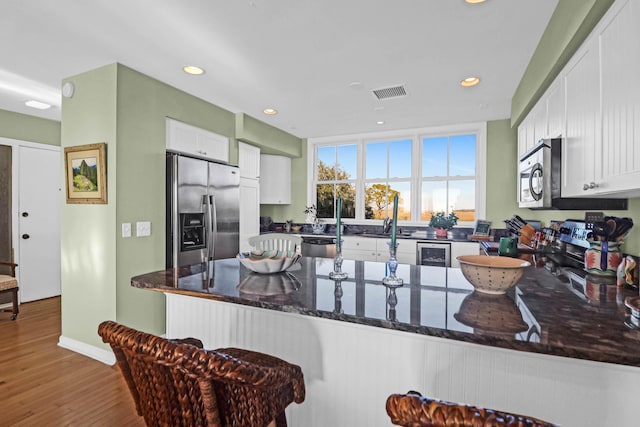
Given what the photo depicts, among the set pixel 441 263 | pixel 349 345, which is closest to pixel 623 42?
pixel 349 345

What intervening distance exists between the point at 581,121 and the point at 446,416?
75.4 inches

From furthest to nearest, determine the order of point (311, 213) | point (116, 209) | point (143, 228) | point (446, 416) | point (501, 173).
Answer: point (311, 213) < point (501, 173) < point (143, 228) < point (116, 209) < point (446, 416)

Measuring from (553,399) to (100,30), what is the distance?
10.1ft

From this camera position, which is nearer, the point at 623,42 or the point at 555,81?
the point at 623,42

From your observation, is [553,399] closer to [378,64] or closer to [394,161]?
[378,64]

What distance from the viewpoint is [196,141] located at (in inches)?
141

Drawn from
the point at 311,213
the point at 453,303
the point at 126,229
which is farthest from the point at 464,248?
the point at 126,229

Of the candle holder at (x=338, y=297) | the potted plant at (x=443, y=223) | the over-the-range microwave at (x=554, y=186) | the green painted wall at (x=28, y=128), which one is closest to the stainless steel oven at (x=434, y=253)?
the potted plant at (x=443, y=223)

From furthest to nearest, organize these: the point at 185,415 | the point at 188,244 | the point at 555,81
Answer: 1. the point at 188,244
2. the point at 555,81
3. the point at 185,415

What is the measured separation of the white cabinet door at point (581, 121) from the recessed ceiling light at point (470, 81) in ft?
3.50

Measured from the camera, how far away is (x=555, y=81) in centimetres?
226

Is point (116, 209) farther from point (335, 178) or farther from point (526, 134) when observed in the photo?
point (526, 134)

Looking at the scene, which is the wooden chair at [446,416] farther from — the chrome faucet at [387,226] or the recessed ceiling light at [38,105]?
the recessed ceiling light at [38,105]

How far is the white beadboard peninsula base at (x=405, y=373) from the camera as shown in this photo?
→ 3.26 feet
